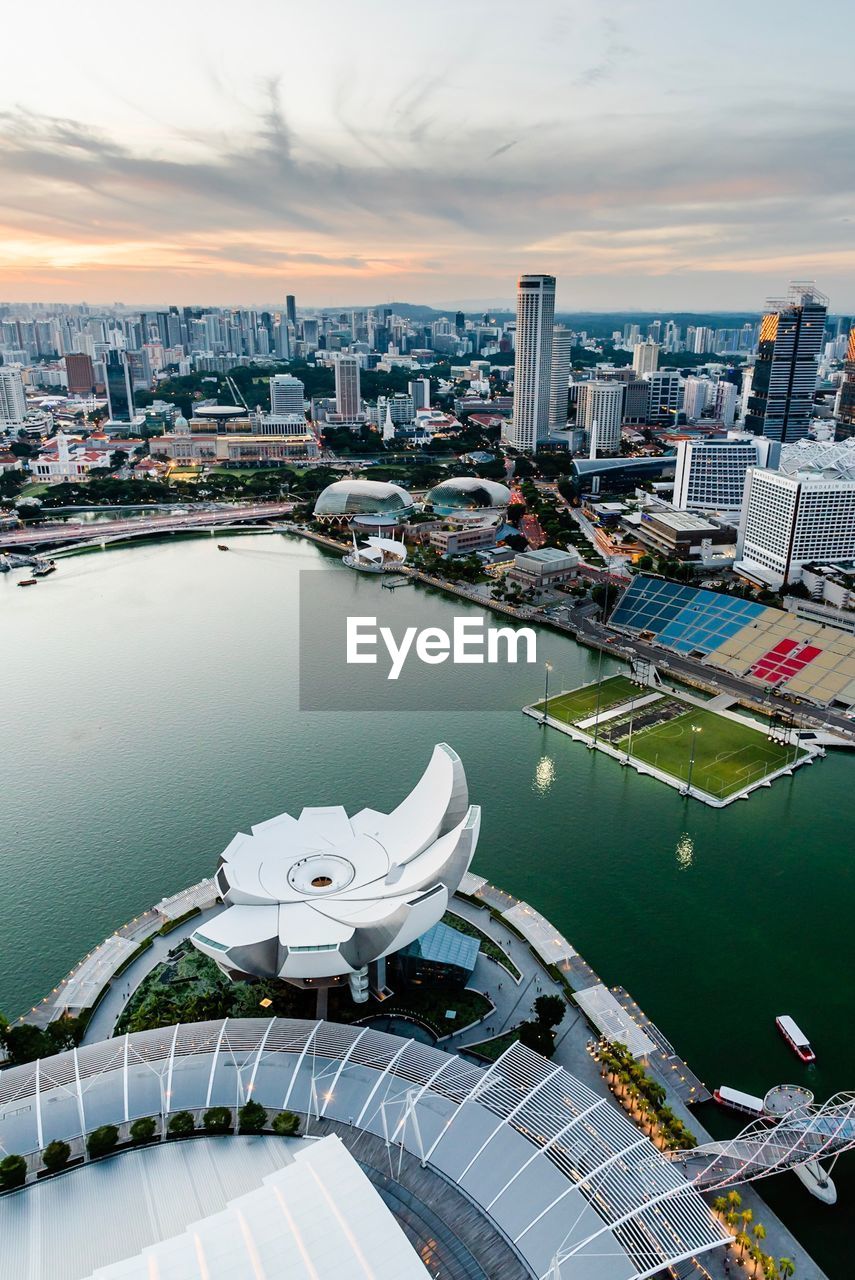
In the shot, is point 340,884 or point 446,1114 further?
point 340,884

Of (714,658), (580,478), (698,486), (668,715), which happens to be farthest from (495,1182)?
(580,478)

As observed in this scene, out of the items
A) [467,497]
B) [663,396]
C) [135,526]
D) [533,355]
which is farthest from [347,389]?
[135,526]

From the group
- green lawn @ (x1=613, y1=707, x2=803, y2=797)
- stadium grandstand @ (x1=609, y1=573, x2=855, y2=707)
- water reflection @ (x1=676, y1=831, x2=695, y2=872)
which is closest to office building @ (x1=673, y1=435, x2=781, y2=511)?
stadium grandstand @ (x1=609, y1=573, x2=855, y2=707)

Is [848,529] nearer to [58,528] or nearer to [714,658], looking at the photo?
[714,658]

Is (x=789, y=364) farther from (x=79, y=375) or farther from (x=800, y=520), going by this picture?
(x=79, y=375)

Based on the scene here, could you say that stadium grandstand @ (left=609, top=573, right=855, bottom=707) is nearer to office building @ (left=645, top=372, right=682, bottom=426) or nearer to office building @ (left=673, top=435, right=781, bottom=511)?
office building @ (left=673, top=435, right=781, bottom=511)
